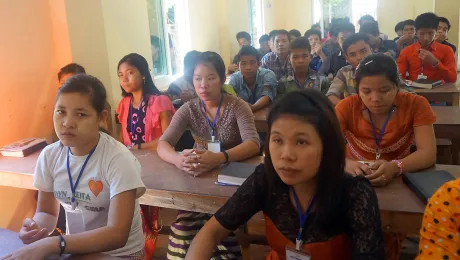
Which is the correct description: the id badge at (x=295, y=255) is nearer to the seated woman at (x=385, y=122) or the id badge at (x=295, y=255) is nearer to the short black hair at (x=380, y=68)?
the seated woman at (x=385, y=122)

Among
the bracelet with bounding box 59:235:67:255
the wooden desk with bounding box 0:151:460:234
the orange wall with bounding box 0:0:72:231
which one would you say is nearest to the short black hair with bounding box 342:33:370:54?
the wooden desk with bounding box 0:151:460:234

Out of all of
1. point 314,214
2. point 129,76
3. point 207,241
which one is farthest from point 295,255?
point 129,76

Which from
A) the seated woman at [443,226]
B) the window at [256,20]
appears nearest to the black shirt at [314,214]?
the seated woman at [443,226]

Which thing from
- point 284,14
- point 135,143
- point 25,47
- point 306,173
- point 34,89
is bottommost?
point 135,143

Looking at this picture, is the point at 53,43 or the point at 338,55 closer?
the point at 53,43

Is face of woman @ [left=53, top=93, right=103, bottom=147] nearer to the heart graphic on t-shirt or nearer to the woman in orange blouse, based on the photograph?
the heart graphic on t-shirt

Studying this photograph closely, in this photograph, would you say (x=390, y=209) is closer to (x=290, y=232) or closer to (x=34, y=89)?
(x=290, y=232)

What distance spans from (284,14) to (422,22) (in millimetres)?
7934

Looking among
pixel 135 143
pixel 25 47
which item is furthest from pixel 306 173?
pixel 25 47

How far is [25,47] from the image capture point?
2.70 metres

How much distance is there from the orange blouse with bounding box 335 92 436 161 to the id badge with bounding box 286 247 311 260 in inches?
30.3

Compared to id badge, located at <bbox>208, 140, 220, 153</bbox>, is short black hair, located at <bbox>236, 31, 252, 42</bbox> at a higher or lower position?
higher

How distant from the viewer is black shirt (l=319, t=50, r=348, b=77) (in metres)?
4.72

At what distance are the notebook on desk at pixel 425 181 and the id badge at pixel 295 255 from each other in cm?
53
